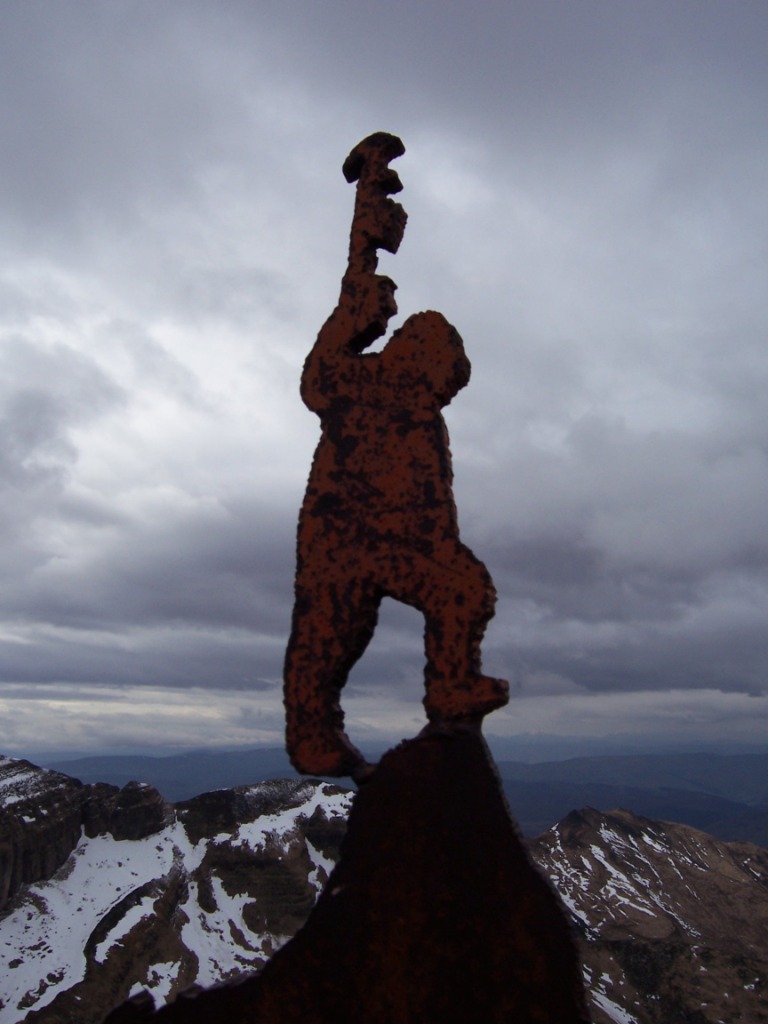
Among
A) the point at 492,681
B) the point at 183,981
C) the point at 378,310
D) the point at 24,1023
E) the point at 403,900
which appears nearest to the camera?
the point at 403,900

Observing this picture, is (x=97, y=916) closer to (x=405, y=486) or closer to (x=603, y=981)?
(x=603, y=981)

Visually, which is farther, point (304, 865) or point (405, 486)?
point (304, 865)

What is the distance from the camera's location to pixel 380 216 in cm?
427

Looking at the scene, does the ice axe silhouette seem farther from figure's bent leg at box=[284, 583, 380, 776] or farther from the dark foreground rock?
the dark foreground rock

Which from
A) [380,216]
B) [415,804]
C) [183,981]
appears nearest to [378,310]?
[380,216]

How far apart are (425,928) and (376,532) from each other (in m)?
1.69

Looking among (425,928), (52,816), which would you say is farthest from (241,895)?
(425,928)

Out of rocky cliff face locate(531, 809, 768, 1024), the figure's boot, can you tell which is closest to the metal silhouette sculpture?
the figure's boot

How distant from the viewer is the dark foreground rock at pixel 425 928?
2.80 m

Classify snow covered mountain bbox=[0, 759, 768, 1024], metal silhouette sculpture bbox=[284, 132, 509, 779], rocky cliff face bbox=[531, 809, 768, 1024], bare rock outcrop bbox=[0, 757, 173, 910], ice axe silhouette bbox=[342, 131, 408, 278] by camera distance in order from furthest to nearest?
bare rock outcrop bbox=[0, 757, 173, 910] < snow covered mountain bbox=[0, 759, 768, 1024] < rocky cliff face bbox=[531, 809, 768, 1024] < ice axe silhouette bbox=[342, 131, 408, 278] < metal silhouette sculpture bbox=[284, 132, 509, 779]

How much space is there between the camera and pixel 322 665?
3508 mm

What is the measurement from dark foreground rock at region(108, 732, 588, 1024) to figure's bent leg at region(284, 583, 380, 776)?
1.07 feet

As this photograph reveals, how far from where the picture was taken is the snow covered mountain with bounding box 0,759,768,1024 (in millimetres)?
25250

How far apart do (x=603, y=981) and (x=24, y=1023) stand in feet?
63.8
